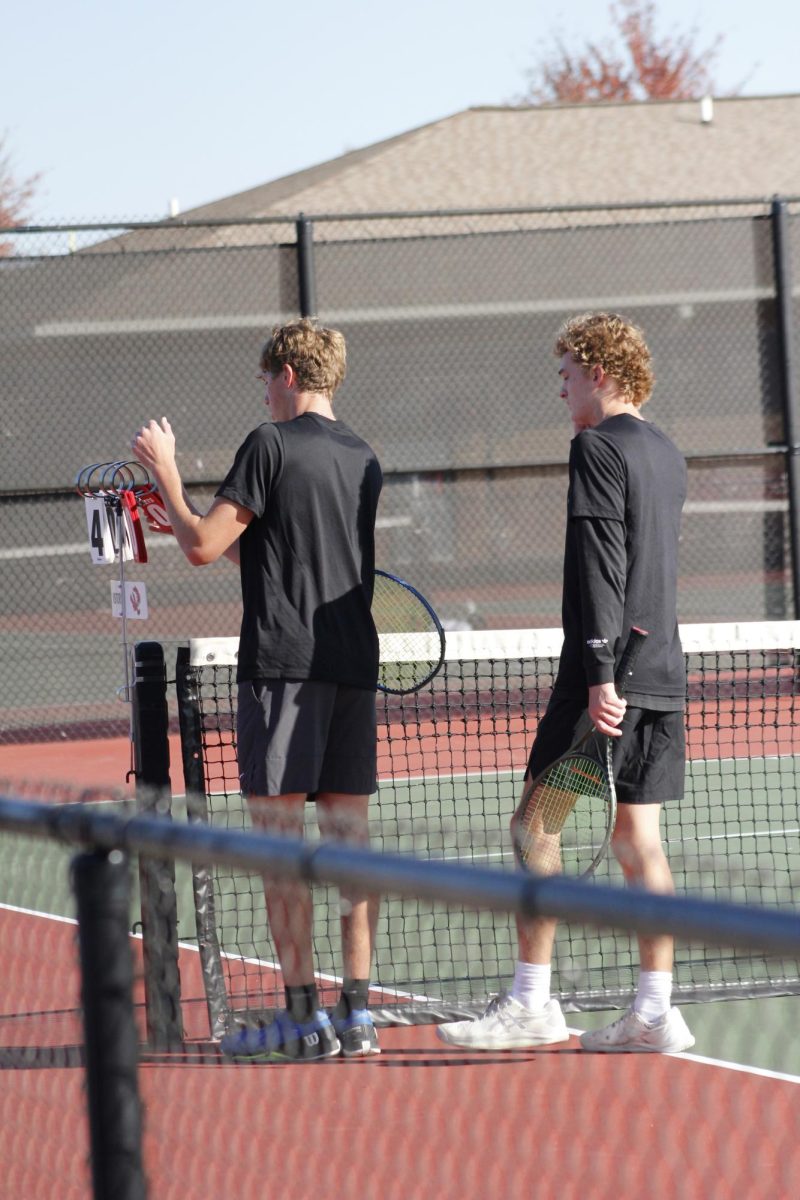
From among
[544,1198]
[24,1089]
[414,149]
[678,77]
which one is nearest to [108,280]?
[24,1089]

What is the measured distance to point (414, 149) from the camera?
2373cm

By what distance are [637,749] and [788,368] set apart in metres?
7.03

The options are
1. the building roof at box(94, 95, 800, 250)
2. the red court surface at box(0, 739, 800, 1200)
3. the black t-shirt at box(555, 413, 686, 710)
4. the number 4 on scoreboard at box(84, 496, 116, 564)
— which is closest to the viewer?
the red court surface at box(0, 739, 800, 1200)

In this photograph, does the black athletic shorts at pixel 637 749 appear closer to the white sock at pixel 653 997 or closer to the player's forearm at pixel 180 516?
the white sock at pixel 653 997

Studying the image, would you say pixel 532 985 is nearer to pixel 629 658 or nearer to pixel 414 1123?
pixel 414 1123

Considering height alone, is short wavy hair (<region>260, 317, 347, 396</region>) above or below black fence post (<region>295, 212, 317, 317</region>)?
below

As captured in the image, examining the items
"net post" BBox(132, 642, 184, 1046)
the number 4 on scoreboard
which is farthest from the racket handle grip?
the number 4 on scoreboard

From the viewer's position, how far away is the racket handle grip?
13.7 feet

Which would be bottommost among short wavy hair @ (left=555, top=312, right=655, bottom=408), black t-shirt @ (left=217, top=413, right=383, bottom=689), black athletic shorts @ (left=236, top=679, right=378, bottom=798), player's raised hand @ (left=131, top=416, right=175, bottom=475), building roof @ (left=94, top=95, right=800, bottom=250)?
black athletic shorts @ (left=236, top=679, right=378, bottom=798)

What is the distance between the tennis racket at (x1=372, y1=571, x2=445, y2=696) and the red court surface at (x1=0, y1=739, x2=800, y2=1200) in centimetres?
106

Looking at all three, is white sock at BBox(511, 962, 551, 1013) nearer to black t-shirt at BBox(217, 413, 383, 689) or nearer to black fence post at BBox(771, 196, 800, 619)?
black t-shirt at BBox(217, 413, 383, 689)

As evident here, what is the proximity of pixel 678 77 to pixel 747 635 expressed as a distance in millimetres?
40915

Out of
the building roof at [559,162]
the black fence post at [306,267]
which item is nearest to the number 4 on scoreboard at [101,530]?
the black fence post at [306,267]

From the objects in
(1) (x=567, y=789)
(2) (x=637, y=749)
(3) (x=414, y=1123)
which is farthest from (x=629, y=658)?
(3) (x=414, y=1123)
